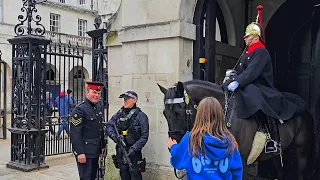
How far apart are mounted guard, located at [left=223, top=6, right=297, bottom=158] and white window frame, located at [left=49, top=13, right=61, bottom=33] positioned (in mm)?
25620

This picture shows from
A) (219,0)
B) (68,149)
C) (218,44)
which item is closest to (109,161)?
(218,44)

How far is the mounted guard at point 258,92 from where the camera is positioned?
4418mm

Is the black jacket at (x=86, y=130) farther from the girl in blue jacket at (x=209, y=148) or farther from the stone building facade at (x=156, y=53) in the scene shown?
the girl in blue jacket at (x=209, y=148)

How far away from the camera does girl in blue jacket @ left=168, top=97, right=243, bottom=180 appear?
110 inches

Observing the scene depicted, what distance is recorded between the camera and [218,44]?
6.71m

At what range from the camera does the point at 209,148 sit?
2.79 meters

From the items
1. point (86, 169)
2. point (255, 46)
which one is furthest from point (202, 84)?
point (86, 169)

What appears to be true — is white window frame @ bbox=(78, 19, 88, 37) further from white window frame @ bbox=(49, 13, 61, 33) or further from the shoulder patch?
the shoulder patch

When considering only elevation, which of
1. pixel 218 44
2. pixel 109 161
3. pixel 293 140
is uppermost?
pixel 218 44

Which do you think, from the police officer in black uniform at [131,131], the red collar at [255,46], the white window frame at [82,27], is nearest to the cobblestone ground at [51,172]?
the police officer in black uniform at [131,131]

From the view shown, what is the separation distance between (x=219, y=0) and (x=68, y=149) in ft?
21.2

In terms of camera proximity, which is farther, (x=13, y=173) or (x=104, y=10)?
(x=104, y=10)

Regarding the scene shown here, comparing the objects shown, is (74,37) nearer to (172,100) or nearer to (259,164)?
(259,164)

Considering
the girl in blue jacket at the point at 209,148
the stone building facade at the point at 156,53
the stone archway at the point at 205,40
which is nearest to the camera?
the girl in blue jacket at the point at 209,148
